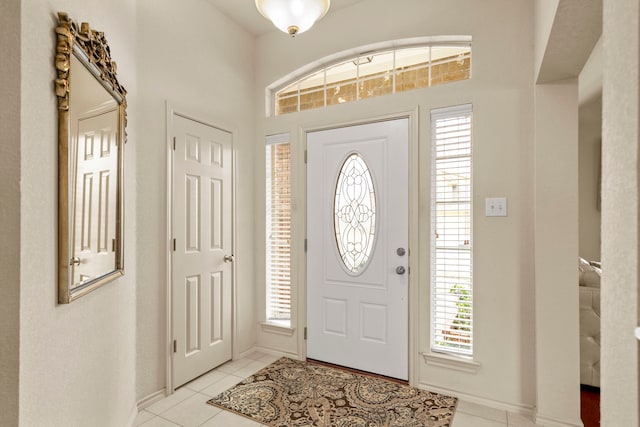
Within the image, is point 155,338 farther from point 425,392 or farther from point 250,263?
point 425,392

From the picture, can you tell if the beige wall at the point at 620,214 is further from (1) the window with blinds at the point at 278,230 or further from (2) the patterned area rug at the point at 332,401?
(1) the window with blinds at the point at 278,230

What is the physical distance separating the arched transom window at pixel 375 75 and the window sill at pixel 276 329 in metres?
1.99

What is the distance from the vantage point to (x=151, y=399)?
2.30 m

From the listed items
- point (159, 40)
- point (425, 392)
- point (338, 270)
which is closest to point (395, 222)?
point (338, 270)

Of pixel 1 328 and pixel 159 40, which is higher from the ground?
pixel 159 40

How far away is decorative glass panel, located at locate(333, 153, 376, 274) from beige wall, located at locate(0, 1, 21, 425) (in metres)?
2.13

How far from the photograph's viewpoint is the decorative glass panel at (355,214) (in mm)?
2773

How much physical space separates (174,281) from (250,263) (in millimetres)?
839

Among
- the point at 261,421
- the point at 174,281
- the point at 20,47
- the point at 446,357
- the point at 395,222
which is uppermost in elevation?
the point at 20,47

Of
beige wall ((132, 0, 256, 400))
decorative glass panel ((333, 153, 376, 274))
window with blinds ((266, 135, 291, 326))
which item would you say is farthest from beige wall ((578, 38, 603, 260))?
beige wall ((132, 0, 256, 400))

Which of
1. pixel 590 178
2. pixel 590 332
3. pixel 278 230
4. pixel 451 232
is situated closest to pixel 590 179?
pixel 590 178

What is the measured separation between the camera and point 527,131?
7.35ft

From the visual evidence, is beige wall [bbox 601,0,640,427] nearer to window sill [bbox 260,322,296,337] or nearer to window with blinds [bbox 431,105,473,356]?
window with blinds [bbox 431,105,473,356]

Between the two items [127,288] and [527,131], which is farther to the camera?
[527,131]
